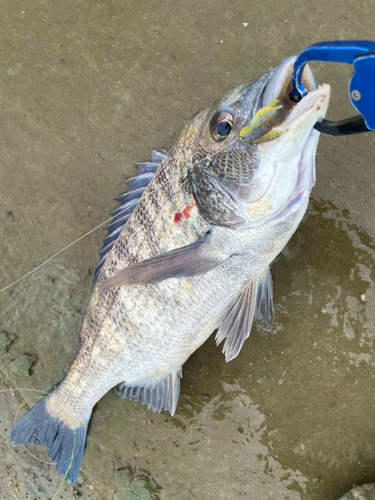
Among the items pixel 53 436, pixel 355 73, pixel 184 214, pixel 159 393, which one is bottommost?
pixel 159 393

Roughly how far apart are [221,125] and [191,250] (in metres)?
0.65

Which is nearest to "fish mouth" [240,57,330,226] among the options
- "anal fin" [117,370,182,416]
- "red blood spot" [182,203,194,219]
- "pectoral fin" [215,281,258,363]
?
"red blood spot" [182,203,194,219]

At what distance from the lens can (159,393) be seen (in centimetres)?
273

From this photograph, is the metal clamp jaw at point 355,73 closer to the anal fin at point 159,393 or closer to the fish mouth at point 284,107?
the fish mouth at point 284,107

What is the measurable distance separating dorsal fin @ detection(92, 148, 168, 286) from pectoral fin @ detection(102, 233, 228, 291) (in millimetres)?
725

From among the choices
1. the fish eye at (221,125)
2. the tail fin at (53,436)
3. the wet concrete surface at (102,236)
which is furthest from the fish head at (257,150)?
the tail fin at (53,436)

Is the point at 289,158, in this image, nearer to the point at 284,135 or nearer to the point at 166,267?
the point at 284,135

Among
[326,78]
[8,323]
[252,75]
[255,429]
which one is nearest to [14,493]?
[8,323]

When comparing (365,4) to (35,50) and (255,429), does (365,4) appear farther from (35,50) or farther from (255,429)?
(255,429)

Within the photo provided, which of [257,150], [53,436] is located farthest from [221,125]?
[53,436]

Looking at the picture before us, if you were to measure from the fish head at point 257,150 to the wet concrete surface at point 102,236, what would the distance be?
1162mm

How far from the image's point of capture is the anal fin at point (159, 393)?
2719 millimetres

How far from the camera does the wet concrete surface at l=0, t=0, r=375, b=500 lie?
2791 mm

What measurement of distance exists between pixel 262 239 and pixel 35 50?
8.86 ft
